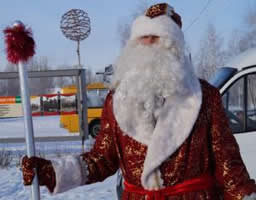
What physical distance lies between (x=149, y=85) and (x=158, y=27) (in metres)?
0.29

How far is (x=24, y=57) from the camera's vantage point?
7.01 ft

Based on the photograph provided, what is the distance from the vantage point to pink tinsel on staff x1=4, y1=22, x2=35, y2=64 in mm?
2127

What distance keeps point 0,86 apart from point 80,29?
15.8ft

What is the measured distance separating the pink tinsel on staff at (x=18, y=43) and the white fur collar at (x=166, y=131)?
608 mm

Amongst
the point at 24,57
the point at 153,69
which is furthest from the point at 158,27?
the point at 24,57

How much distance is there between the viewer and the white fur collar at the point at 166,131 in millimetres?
2006

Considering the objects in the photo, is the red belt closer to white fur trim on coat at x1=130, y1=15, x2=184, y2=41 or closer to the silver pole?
the silver pole

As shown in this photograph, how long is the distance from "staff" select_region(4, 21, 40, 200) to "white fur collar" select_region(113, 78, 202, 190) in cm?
46

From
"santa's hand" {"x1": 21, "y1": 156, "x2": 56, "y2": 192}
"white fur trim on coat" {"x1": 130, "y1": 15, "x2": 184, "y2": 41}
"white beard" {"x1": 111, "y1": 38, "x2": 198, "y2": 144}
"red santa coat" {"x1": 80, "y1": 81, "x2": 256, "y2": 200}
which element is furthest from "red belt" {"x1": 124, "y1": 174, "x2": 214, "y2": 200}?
"white fur trim on coat" {"x1": 130, "y1": 15, "x2": 184, "y2": 41}

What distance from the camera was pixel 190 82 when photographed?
2.08 meters

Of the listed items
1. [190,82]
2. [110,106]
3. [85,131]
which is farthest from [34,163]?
[85,131]

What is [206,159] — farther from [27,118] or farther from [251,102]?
[251,102]

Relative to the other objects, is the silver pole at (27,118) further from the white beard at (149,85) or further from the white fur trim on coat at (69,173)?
the white beard at (149,85)

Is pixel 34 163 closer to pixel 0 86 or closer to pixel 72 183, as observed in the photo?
pixel 72 183
